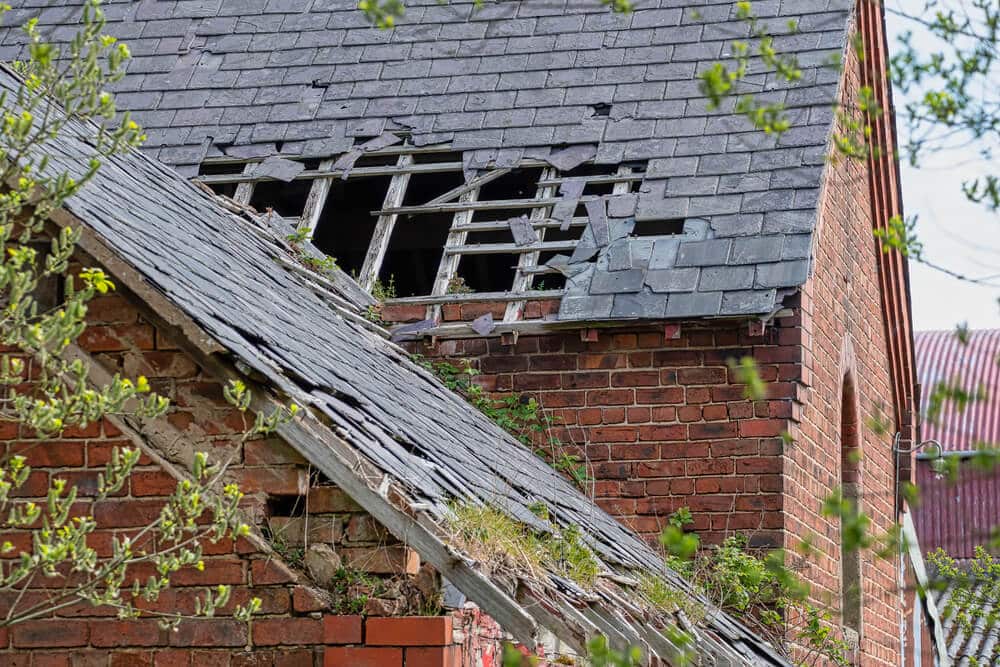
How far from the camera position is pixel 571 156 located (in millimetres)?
10141

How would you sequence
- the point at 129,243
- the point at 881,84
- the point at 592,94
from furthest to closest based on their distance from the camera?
the point at 881,84
the point at 592,94
the point at 129,243

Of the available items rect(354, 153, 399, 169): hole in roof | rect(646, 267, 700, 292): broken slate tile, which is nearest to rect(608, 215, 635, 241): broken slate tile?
rect(646, 267, 700, 292): broken slate tile

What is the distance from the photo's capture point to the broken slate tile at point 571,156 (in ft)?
33.1

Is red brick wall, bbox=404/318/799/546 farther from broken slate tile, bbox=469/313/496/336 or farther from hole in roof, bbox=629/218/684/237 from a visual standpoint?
hole in roof, bbox=629/218/684/237

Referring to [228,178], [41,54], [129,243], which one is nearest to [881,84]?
[228,178]

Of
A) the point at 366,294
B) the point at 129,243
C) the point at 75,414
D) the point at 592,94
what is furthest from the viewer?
the point at 592,94

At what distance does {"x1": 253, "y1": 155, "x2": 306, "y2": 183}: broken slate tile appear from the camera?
10.5 m

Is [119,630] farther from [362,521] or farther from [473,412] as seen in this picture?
[473,412]

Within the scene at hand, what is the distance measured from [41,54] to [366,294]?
5.68 metres

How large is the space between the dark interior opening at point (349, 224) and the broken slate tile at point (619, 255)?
9.87 feet

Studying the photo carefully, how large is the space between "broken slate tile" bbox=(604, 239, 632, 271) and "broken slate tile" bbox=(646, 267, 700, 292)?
19 centimetres

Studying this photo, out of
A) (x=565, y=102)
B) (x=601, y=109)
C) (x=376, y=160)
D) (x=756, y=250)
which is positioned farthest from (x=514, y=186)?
(x=756, y=250)

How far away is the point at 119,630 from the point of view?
17.9ft

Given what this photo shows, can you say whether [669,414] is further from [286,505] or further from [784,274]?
[286,505]
